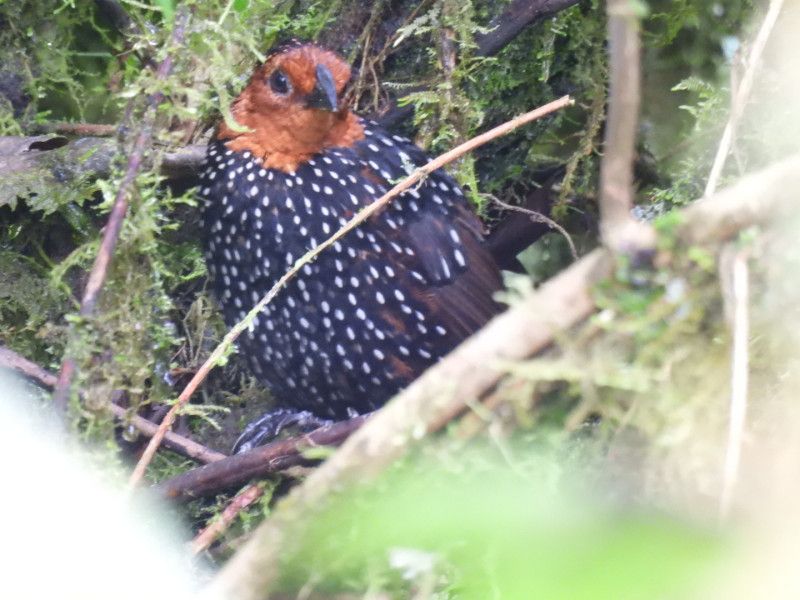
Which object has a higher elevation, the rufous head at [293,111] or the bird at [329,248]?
the rufous head at [293,111]

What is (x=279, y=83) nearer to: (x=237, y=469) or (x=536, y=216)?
(x=536, y=216)

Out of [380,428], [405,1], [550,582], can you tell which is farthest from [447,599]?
[405,1]

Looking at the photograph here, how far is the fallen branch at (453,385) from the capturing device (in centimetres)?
137

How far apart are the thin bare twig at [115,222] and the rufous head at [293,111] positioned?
17.0 inches

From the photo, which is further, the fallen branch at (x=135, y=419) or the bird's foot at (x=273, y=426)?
the bird's foot at (x=273, y=426)

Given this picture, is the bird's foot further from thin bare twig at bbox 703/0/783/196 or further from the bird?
thin bare twig at bbox 703/0/783/196

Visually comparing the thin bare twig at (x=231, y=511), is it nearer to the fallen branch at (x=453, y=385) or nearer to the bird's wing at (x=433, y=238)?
the bird's wing at (x=433, y=238)

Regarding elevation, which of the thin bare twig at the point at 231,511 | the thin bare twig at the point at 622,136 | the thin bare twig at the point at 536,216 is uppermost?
the thin bare twig at the point at 622,136

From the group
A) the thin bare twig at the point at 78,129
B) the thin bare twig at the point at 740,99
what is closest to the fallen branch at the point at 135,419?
the thin bare twig at the point at 78,129

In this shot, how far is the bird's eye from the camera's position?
2.73m

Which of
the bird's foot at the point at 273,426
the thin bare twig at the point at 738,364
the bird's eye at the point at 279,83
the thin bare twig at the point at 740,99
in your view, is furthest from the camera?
the bird's foot at the point at 273,426

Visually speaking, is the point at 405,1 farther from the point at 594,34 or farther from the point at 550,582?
the point at 550,582

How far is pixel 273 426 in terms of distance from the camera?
308 cm

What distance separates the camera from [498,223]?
3.24 metres
